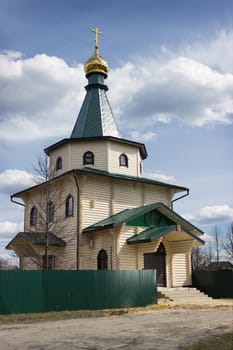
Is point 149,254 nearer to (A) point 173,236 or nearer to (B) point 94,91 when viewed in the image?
(A) point 173,236

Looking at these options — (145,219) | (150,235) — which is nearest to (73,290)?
(150,235)

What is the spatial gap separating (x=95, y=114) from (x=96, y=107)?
0.64 m

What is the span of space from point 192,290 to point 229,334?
1183 cm

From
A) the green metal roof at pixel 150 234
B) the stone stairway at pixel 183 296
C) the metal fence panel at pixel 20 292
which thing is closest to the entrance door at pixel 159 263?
the stone stairway at pixel 183 296

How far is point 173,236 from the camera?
22.5 metres

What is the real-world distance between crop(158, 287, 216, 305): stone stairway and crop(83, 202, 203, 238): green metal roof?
2.82 metres

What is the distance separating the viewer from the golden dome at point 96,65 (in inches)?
1126

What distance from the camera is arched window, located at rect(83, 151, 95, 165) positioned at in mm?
25266

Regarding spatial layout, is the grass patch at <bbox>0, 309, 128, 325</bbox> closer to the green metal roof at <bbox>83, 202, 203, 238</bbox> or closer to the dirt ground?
the dirt ground

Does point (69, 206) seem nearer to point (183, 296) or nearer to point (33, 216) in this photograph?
point (33, 216)

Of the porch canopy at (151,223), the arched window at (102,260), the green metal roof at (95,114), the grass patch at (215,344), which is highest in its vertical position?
the green metal roof at (95,114)

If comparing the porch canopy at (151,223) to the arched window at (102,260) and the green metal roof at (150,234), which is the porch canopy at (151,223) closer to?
the green metal roof at (150,234)

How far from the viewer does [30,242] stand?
2247cm

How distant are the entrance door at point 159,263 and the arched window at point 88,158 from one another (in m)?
6.43
